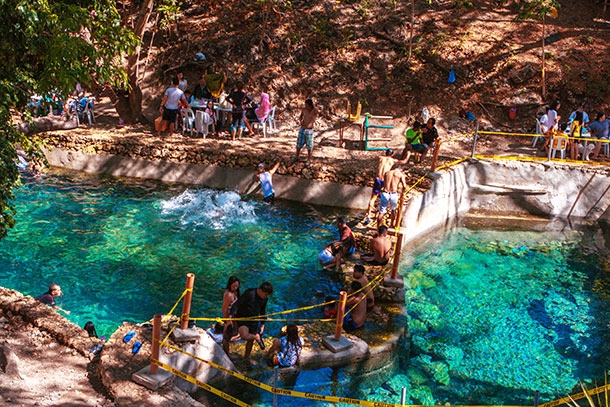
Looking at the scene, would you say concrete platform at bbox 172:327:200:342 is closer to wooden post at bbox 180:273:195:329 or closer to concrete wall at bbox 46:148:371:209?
wooden post at bbox 180:273:195:329

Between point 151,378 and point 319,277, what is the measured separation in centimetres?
554

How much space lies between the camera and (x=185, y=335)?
7387mm

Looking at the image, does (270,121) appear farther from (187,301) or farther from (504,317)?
(187,301)

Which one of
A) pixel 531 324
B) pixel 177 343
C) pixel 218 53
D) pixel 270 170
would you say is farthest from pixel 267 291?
pixel 218 53

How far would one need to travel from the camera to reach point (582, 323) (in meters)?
10.9

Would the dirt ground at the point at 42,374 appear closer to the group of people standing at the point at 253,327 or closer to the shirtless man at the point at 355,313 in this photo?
the group of people standing at the point at 253,327

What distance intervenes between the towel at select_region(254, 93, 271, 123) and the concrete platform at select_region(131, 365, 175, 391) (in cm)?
1250

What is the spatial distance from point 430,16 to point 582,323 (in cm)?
1666

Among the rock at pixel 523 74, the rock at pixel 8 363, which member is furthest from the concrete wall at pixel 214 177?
the rock at pixel 8 363

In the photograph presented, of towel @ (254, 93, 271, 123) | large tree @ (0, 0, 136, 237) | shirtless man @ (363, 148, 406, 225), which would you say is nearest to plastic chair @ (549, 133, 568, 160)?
shirtless man @ (363, 148, 406, 225)

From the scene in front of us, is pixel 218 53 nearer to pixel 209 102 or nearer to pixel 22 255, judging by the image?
pixel 209 102

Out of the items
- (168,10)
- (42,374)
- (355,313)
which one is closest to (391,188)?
(355,313)

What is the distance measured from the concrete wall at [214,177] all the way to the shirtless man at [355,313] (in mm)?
6460

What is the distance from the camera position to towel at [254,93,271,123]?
18141mm
